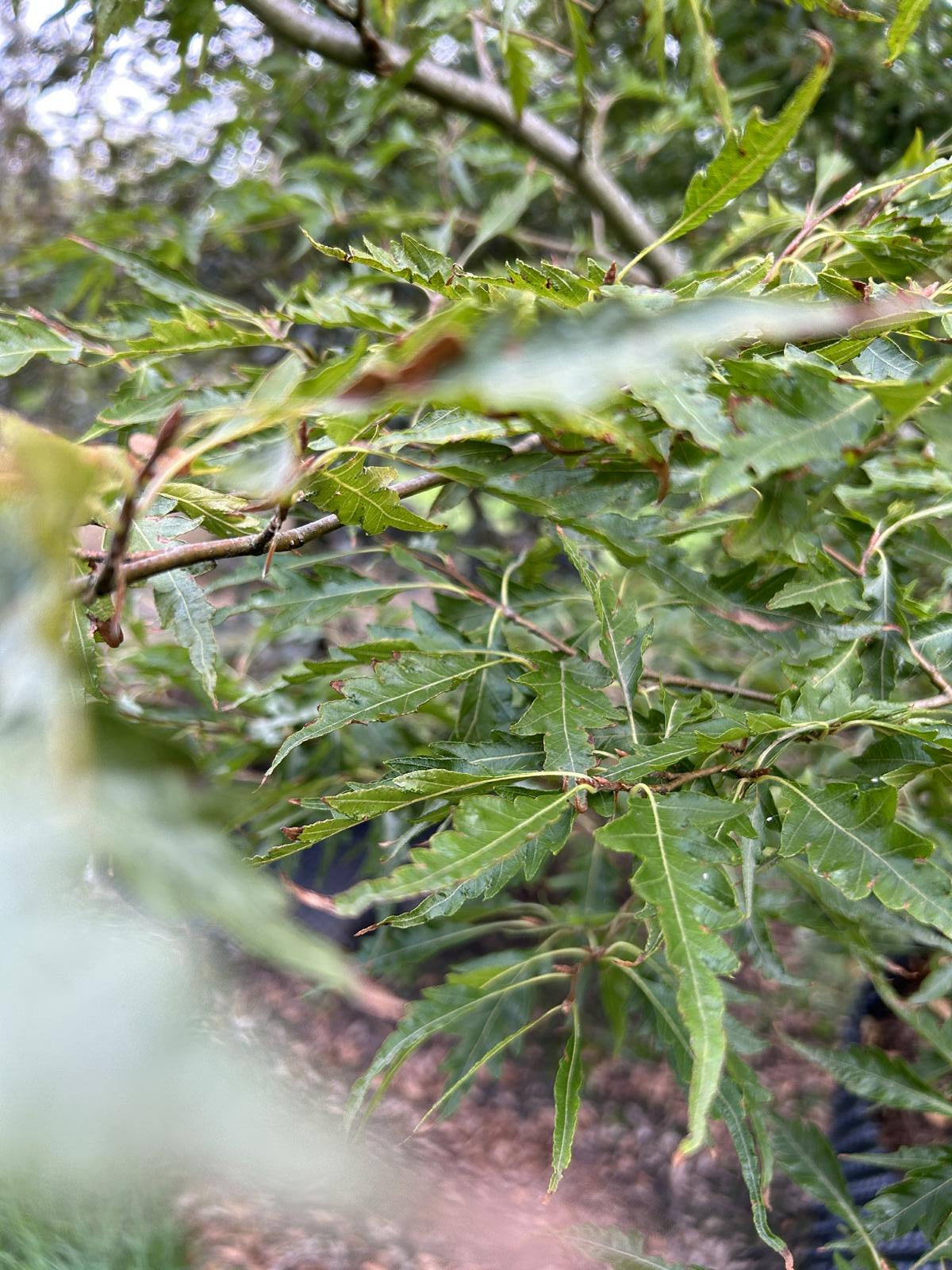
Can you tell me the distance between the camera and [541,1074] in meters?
1.75

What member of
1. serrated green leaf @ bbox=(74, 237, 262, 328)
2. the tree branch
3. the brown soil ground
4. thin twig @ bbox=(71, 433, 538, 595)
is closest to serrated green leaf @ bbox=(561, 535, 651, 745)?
thin twig @ bbox=(71, 433, 538, 595)

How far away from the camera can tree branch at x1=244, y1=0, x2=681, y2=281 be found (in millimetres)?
1080

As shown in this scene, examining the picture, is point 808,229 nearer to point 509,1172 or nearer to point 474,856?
point 474,856

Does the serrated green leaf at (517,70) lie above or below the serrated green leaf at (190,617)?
above

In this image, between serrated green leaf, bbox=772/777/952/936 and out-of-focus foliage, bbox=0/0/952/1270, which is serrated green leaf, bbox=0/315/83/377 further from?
serrated green leaf, bbox=772/777/952/936

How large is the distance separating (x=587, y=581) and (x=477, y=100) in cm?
95

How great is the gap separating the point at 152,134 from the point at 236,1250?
75.9 inches

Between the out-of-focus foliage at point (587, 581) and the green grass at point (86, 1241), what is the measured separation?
51cm

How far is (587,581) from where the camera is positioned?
59 cm

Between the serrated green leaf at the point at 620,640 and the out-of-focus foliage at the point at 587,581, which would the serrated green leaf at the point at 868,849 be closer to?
the out-of-focus foliage at the point at 587,581

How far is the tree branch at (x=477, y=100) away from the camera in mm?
1080

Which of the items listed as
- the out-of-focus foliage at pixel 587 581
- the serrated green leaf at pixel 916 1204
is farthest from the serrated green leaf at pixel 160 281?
the serrated green leaf at pixel 916 1204

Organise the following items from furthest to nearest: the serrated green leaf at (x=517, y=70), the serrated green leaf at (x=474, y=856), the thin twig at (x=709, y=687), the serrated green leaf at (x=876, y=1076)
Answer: the serrated green leaf at (x=517, y=70) → the serrated green leaf at (x=876, y=1076) → the thin twig at (x=709, y=687) → the serrated green leaf at (x=474, y=856)

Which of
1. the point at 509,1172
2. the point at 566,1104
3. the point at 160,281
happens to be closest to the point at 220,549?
the point at 566,1104
